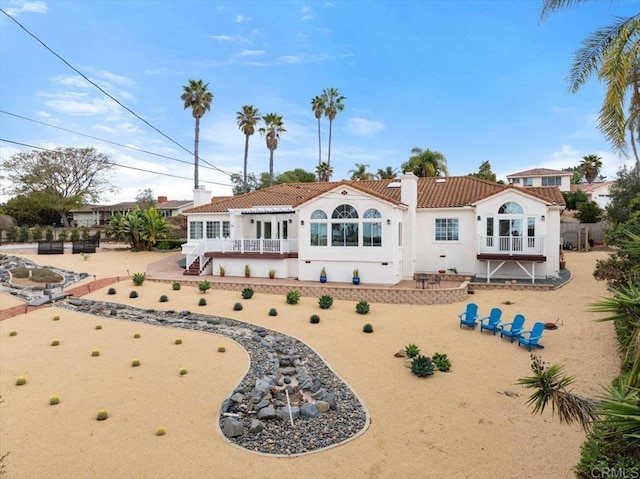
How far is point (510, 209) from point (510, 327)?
9.26 m

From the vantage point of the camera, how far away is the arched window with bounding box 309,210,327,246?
2195cm

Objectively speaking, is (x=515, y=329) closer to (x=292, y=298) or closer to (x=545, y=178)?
(x=292, y=298)

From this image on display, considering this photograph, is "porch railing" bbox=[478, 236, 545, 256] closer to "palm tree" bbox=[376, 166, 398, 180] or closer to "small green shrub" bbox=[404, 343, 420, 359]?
"small green shrub" bbox=[404, 343, 420, 359]

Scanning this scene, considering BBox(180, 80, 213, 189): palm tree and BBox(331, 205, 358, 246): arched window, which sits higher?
BBox(180, 80, 213, 189): palm tree

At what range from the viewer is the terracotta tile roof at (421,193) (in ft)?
71.7

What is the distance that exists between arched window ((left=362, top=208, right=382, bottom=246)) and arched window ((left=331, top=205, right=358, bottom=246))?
513 mm

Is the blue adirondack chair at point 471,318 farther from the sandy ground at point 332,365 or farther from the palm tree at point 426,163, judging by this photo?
the palm tree at point 426,163

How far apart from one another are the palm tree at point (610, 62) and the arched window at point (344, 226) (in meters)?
12.5

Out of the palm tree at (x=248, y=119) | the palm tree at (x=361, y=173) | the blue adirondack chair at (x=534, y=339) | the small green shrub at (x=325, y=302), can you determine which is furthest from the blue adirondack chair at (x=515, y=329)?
the palm tree at (x=248, y=119)

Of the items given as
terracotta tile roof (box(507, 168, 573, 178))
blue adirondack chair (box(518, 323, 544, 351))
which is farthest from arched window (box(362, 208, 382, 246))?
terracotta tile roof (box(507, 168, 573, 178))

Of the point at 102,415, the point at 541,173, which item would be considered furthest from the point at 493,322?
the point at 541,173

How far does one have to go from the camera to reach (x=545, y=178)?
55.2 meters

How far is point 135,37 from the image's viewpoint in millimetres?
18422

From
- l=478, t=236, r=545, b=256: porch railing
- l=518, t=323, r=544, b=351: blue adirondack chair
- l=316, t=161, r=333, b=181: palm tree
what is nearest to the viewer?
l=518, t=323, r=544, b=351: blue adirondack chair
